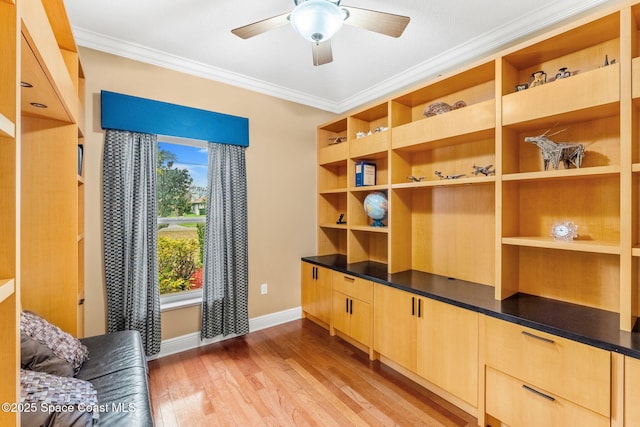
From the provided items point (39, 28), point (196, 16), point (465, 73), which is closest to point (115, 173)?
point (196, 16)

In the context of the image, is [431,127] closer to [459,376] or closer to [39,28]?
[459,376]

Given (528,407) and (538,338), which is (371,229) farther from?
(528,407)

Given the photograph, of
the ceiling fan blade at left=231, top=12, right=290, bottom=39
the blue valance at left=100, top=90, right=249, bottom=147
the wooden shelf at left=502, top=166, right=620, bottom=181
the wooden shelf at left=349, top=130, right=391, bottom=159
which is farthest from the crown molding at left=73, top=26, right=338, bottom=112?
the wooden shelf at left=502, top=166, right=620, bottom=181

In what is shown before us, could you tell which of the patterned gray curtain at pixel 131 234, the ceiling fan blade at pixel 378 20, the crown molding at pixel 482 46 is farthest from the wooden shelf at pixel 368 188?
the patterned gray curtain at pixel 131 234

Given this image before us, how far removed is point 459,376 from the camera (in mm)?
1963

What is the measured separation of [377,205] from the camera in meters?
2.99

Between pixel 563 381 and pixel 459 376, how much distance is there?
0.60 metres

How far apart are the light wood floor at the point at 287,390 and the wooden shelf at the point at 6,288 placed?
1.60m

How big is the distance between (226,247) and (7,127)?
2.29 meters

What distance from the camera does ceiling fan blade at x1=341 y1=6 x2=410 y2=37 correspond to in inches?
Answer: 63.1

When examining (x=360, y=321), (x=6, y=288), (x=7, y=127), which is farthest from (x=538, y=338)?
(x=7, y=127)

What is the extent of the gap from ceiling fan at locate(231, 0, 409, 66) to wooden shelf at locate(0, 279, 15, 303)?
5.23 ft

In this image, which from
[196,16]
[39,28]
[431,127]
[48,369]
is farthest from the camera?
[431,127]

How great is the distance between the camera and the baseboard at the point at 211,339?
8.98 feet
